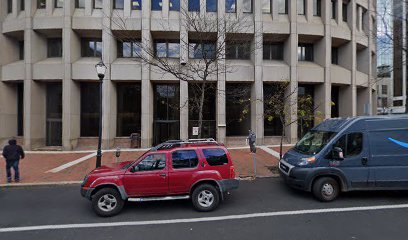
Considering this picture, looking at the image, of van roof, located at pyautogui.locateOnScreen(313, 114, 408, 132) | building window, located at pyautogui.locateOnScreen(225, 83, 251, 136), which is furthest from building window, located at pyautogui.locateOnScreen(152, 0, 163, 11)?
van roof, located at pyautogui.locateOnScreen(313, 114, 408, 132)

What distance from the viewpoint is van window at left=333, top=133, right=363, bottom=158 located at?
275 inches

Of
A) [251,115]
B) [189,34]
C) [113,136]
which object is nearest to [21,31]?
[113,136]

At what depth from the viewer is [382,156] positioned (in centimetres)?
697

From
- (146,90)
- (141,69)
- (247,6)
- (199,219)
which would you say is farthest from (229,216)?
(247,6)

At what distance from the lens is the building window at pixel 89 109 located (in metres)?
19.2

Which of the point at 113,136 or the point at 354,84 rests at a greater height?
the point at 354,84

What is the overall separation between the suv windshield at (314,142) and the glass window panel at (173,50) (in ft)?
44.1

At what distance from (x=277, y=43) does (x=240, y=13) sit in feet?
14.0

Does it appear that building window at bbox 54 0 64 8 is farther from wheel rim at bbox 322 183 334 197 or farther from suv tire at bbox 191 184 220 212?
wheel rim at bbox 322 183 334 197

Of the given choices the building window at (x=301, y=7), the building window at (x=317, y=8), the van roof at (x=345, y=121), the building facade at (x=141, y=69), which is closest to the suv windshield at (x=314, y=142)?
the van roof at (x=345, y=121)

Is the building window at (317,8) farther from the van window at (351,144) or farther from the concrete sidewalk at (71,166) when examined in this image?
the van window at (351,144)

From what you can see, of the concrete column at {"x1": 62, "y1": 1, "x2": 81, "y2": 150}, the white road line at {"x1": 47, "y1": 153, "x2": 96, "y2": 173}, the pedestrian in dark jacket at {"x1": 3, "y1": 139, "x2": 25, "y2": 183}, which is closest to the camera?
the pedestrian in dark jacket at {"x1": 3, "y1": 139, "x2": 25, "y2": 183}

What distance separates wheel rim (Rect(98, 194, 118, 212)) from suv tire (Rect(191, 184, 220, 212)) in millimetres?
1997

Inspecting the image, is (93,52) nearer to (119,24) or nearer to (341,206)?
(119,24)
